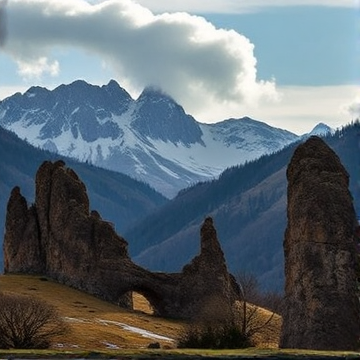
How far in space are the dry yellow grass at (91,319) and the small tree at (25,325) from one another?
2.43 meters

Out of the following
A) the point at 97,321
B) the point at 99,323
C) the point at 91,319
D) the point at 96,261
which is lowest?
the point at 99,323

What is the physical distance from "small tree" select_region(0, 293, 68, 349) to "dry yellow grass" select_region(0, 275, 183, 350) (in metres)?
2.43

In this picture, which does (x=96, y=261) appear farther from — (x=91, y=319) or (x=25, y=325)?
(x=25, y=325)

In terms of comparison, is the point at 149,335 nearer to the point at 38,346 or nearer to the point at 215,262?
the point at 215,262

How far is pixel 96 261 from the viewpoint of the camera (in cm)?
16425

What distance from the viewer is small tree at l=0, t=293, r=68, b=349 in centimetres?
9419

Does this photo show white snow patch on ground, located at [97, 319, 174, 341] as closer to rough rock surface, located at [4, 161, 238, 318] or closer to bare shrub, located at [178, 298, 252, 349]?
rough rock surface, located at [4, 161, 238, 318]

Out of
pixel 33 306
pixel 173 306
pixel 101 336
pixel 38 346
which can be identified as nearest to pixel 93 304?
pixel 173 306

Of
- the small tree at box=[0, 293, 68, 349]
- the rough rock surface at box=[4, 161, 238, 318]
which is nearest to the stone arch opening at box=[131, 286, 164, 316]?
the rough rock surface at box=[4, 161, 238, 318]

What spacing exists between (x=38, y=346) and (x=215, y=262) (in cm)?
6911

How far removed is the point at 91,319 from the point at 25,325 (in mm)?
39588

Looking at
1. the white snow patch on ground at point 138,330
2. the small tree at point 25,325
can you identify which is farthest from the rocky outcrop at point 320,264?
the white snow patch on ground at point 138,330

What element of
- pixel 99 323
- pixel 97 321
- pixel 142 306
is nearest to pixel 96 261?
pixel 142 306

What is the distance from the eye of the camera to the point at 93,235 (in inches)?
6521
